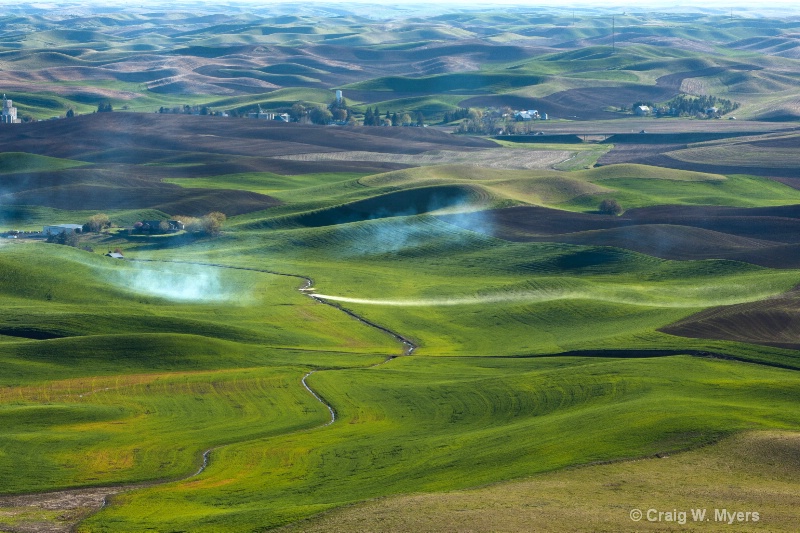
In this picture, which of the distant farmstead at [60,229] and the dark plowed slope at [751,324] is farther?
the distant farmstead at [60,229]

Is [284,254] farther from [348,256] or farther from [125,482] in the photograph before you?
[125,482]

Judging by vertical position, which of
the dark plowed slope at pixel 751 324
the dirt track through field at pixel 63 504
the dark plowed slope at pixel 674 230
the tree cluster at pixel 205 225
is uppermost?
the dirt track through field at pixel 63 504

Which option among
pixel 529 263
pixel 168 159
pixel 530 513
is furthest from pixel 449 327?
pixel 168 159

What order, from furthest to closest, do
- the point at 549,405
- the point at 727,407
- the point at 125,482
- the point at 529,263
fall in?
the point at 529,263, the point at 549,405, the point at 727,407, the point at 125,482

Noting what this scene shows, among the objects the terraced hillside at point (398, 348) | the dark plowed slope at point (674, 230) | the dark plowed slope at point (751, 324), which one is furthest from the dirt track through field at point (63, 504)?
the dark plowed slope at point (674, 230)

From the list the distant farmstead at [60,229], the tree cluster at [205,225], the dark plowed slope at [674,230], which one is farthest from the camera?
the tree cluster at [205,225]

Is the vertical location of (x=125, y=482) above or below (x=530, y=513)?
below

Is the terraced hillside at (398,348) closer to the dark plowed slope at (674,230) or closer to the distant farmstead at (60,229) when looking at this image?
the dark plowed slope at (674,230)

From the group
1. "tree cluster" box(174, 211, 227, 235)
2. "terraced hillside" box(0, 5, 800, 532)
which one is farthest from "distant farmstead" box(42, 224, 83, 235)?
"tree cluster" box(174, 211, 227, 235)

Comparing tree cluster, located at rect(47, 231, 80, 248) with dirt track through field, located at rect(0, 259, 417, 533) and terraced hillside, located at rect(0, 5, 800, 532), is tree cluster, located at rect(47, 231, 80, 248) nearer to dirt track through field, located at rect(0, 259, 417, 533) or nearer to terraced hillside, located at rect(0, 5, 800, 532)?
terraced hillside, located at rect(0, 5, 800, 532)
